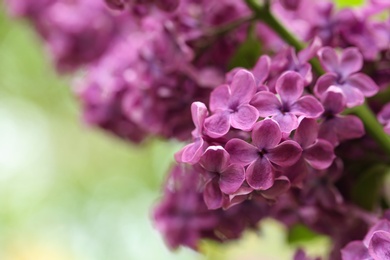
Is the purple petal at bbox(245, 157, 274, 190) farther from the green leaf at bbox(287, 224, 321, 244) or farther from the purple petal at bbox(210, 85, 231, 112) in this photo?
the green leaf at bbox(287, 224, 321, 244)

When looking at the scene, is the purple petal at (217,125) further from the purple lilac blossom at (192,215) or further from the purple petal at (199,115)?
the purple lilac blossom at (192,215)

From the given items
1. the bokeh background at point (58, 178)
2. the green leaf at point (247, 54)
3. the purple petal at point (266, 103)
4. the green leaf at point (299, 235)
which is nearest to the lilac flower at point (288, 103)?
the purple petal at point (266, 103)

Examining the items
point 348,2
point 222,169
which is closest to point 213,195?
point 222,169

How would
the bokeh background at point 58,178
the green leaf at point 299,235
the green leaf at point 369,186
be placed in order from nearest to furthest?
1. the green leaf at point 369,186
2. the green leaf at point 299,235
3. the bokeh background at point 58,178

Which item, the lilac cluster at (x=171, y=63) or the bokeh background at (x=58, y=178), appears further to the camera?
the bokeh background at (x=58, y=178)

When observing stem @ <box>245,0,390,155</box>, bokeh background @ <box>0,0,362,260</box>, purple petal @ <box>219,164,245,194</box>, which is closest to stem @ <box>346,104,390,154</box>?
stem @ <box>245,0,390,155</box>

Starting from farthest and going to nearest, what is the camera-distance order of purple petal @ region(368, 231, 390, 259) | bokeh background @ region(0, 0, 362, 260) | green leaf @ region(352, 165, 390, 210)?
bokeh background @ region(0, 0, 362, 260)
green leaf @ region(352, 165, 390, 210)
purple petal @ region(368, 231, 390, 259)

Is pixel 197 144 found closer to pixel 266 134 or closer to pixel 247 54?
pixel 266 134

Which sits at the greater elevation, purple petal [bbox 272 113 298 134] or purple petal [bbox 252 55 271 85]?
purple petal [bbox 272 113 298 134]
